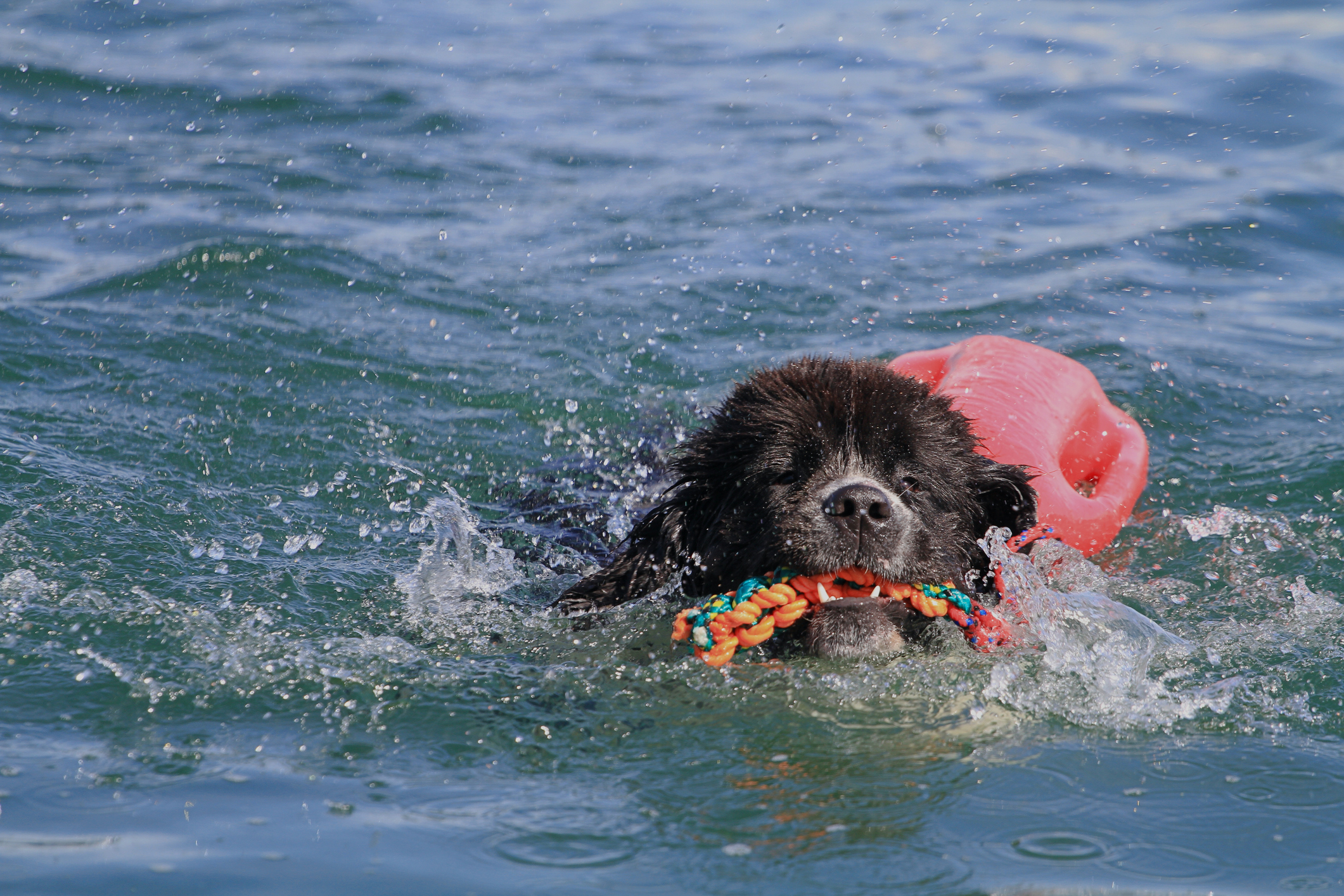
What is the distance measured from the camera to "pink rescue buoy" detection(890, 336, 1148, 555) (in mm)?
4492

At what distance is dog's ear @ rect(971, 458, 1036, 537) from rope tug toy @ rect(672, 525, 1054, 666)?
1.17 ft

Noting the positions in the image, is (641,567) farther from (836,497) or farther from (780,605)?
(836,497)

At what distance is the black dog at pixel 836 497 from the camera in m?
3.50

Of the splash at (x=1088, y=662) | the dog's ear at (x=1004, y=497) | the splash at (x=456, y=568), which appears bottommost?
the splash at (x=1088, y=662)

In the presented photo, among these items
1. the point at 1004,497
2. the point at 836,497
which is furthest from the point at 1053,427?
the point at 836,497

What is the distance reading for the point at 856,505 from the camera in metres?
3.42

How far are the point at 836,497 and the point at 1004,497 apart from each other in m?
0.75

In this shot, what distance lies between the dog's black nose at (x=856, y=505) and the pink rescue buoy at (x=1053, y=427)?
2.56 feet

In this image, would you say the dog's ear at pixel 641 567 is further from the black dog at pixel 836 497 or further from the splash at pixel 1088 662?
the splash at pixel 1088 662

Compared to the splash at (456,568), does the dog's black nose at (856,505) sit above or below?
above

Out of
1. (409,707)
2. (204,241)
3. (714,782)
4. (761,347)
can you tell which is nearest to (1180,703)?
(714,782)

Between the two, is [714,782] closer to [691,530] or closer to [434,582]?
[691,530]

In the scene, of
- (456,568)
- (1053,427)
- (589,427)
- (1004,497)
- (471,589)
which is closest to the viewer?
(1004,497)

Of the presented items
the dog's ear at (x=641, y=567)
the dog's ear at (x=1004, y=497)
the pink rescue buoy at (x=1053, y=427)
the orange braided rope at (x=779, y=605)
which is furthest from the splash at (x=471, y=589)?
the pink rescue buoy at (x=1053, y=427)
